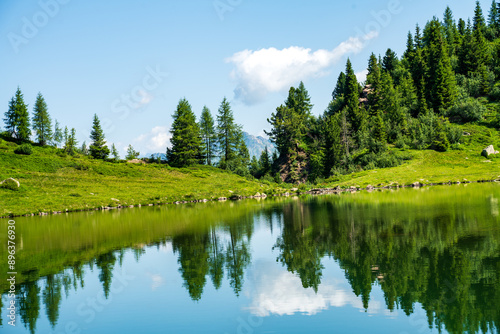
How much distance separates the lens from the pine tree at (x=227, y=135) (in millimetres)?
115625

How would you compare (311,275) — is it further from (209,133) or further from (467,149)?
(209,133)

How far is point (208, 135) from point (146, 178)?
129 feet

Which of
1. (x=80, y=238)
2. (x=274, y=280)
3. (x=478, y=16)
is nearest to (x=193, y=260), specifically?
(x=274, y=280)

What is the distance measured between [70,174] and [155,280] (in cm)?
6649

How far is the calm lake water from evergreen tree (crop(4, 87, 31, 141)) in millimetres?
93616

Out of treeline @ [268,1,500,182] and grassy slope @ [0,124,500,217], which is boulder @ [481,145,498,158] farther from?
treeline @ [268,1,500,182]

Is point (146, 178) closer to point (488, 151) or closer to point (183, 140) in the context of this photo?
point (183, 140)

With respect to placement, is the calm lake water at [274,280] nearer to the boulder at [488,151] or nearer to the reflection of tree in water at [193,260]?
the reflection of tree in water at [193,260]

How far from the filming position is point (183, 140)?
10062cm

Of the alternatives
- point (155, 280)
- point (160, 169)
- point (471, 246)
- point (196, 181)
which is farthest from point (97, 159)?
point (471, 246)

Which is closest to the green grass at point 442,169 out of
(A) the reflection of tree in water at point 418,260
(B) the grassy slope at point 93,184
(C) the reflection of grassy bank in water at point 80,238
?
(B) the grassy slope at point 93,184

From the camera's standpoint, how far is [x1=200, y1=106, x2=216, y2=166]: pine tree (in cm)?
11619

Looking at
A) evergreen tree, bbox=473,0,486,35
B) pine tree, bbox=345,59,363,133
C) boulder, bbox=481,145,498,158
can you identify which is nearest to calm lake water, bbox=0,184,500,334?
boulder, bbox=481,145,498,158

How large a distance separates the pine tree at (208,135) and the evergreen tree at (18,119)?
51.8 meters
